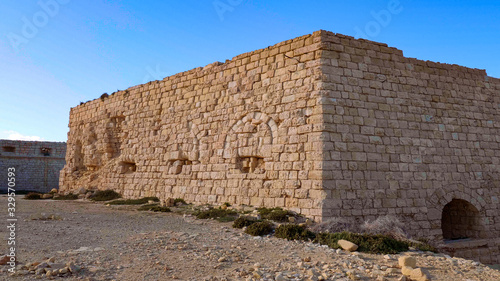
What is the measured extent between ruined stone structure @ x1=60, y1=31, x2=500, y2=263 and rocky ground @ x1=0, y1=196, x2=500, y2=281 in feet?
7.26

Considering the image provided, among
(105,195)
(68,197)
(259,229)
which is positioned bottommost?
(259,229)

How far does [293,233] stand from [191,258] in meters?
2.20

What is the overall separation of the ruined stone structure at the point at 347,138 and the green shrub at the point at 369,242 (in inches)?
54.6

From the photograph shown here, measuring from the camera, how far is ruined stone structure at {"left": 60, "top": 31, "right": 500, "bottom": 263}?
8.23 metres

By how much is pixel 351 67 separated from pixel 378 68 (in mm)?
774

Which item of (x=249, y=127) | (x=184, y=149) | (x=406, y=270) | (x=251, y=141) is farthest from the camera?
(x=184, y=149)

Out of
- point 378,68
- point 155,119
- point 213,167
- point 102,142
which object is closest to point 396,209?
point 378,68

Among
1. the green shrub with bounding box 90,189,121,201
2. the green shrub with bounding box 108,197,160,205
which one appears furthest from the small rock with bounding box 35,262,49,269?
the green shrub with bounding box 90,189,121,201

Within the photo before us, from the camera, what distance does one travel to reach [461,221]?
9641 mm

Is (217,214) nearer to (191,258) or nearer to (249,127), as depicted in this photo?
(249,127)

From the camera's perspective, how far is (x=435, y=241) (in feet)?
26.9

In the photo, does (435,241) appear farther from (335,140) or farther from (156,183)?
(156,183)

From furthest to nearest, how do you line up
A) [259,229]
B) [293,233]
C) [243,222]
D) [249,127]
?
[249,127], [243,222], [259,229], [293,233]

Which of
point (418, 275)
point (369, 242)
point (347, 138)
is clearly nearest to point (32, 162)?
point (347, 138)
